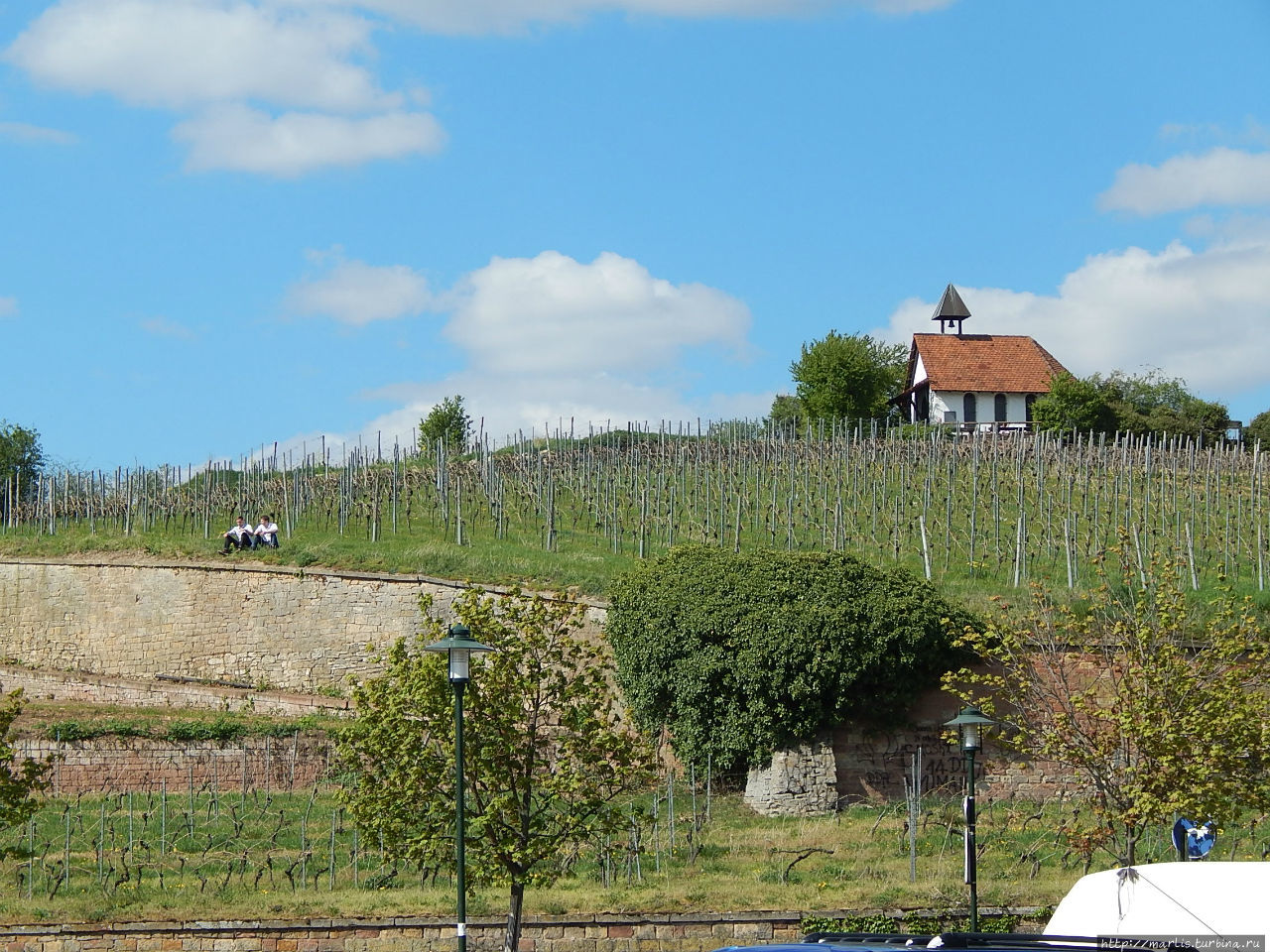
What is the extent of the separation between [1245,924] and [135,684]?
965 inches

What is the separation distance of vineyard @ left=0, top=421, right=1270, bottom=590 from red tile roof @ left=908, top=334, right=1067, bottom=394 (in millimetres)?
18772

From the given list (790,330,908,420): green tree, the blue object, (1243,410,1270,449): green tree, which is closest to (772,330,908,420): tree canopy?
(790,330,908,420): green tree

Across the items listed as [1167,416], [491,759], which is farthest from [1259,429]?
[491,759]

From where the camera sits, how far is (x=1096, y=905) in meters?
9.62

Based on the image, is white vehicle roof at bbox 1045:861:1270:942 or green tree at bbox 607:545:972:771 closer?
white vehicle roof at bbox 1045:861:1270:942

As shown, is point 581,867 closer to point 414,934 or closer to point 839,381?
point 414,934

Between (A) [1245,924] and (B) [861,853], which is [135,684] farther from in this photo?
(A) [1245,924]

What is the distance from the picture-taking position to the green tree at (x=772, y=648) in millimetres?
22250

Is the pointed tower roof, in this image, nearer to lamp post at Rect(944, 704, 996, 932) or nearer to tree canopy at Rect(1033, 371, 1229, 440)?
tree canopy at Rect(1033, 371, 1229, 440)

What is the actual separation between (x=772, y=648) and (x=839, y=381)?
36.6 meters

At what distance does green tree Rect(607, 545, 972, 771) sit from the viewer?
2225cm

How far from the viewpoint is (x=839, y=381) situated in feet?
190

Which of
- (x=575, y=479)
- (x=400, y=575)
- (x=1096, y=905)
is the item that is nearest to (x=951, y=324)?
(x=575, y=479)

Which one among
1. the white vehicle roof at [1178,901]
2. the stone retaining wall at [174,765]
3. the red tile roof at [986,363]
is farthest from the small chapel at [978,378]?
the white vehicle roof at [1178,901]
